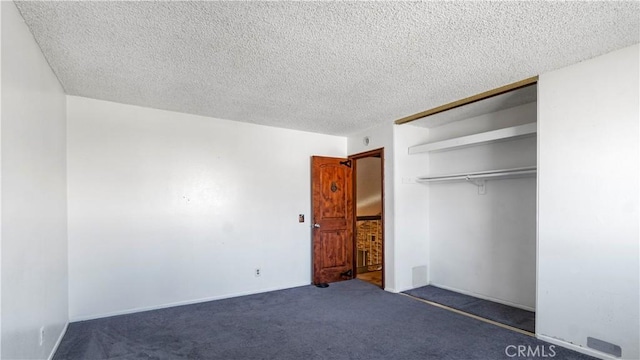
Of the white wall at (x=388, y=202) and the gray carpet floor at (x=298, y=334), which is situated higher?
the white wall at (x=388, y=202)

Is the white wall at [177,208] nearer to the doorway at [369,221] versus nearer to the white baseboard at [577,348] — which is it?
the doorway at [369,221]

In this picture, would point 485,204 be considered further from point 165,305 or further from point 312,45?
point 165,305

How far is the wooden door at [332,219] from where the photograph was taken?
5082 mm

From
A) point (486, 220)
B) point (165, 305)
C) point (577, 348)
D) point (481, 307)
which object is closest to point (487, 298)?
point (481, 307)

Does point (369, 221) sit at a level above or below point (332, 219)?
below

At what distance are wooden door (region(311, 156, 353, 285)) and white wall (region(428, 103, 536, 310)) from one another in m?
1.36

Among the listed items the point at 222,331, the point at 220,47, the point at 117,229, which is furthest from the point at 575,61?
the point at 117,229

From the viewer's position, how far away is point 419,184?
4914 millimetres

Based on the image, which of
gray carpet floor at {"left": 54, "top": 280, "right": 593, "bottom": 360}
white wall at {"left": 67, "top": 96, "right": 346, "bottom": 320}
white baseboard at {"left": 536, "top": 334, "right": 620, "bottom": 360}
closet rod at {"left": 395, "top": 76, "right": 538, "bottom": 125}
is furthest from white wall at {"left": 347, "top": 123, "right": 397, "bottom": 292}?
white baseboard at {"left": 536, "top": 334, "right": 620, "bottom": 360}

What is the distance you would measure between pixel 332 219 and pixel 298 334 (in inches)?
91.7

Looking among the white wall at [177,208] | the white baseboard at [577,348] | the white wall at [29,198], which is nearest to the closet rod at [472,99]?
the white wall at [177,208]

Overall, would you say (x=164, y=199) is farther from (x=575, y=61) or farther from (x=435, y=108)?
(x=575, y=61)

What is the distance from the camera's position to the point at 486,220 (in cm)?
424

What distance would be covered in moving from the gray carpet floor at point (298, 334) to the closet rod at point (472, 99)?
8.07 ft
